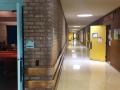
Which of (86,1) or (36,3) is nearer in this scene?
(36,3)

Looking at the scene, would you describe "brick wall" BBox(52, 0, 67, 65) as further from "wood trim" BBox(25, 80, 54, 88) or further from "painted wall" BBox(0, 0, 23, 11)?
Answer: "painted wall" BBox(0, 0, 23, 11)

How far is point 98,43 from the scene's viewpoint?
10109mm

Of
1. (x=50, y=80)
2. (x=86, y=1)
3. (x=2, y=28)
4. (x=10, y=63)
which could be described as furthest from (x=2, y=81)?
(x=2, y=28)

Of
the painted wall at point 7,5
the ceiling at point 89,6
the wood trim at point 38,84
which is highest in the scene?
the ceiling at point 89,6

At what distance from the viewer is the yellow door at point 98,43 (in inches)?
387

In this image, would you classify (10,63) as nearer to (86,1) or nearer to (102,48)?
(86,1)

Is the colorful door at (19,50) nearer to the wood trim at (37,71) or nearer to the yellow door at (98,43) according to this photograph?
the wood trim at (37,71)

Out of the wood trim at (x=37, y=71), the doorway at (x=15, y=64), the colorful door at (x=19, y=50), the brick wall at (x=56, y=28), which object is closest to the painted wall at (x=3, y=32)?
the doorway at (x=15, y=64)

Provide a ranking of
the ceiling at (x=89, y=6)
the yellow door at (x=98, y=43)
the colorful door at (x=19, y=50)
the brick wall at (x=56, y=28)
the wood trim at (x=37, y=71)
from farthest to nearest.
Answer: the yellow door at (x=98, y=43) → the ceiling at (x=89, y=6) → the brick wall at (x=56, y=28) → the wood trim at (x=37, y=71) → the colorful door at (x=19, y=50)

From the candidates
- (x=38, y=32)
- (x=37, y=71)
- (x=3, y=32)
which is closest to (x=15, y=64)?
(x=37, y=71)

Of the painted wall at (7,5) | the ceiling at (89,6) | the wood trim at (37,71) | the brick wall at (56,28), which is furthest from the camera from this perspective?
the ceiling at (89,6)

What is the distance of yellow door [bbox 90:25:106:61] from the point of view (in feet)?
32.3

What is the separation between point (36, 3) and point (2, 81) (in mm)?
3072

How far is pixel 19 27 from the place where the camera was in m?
3.37
